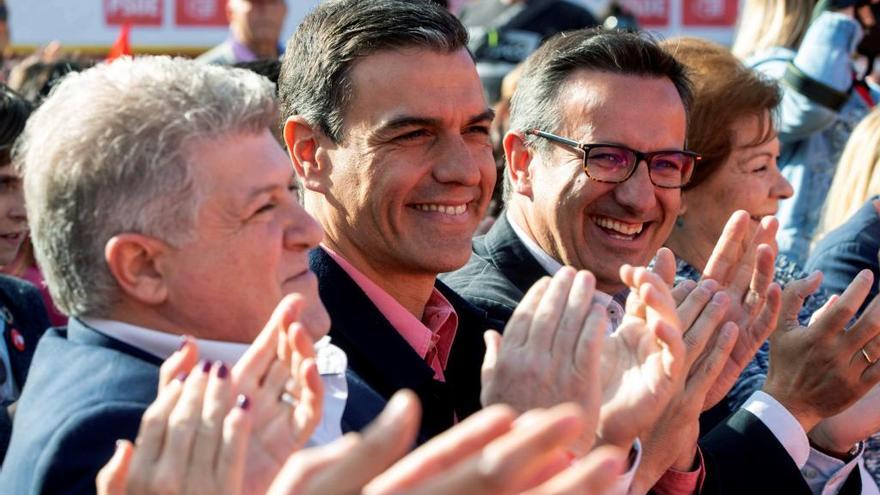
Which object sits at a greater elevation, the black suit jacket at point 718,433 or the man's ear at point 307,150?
the man's ear at point 307,150

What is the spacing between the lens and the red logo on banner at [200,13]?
9.41 m

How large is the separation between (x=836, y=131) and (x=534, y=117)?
9.23 feet

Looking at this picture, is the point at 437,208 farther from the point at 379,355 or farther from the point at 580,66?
the point at 580,66

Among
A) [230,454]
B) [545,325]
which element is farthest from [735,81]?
[230,454]

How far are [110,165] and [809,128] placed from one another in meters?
4.38

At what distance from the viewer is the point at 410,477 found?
1.59 metres

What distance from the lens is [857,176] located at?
5164mm

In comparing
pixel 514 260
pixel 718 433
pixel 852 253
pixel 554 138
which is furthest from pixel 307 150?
pixel 852 253

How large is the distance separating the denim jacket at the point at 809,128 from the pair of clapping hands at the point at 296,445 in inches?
158

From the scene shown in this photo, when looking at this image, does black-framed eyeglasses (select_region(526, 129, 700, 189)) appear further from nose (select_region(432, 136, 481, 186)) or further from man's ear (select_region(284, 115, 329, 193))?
man's ear (select_region(284, 115, 329, 193))

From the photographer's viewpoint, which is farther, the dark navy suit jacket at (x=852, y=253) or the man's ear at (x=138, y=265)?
the dark navy suit jacket at (x=852, y=253)

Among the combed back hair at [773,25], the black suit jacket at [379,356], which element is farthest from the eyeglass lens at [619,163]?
the combed back hair at [773,25]

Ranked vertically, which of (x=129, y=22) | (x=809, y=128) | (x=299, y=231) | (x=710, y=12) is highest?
(x=299, y=231)

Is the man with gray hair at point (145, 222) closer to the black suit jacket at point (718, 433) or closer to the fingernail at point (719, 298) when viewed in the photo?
the fingernail at point (719, 298)
